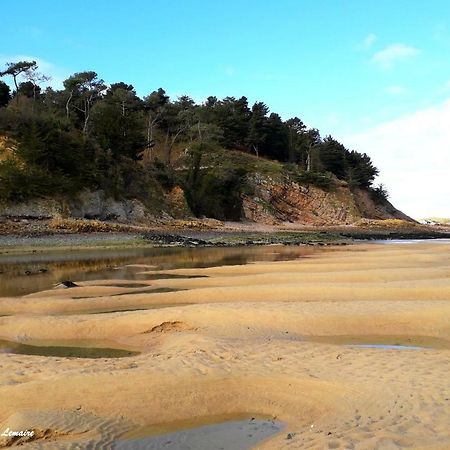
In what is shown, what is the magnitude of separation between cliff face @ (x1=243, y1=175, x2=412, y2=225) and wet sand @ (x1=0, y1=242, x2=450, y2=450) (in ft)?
197

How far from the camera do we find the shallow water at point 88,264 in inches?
740

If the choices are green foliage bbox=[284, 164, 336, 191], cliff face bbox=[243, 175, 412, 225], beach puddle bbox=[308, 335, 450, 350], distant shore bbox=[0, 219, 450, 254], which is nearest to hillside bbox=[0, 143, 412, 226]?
cliff face bbox=[243, 175, 412, 225]

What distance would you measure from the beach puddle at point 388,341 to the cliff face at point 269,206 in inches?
1480

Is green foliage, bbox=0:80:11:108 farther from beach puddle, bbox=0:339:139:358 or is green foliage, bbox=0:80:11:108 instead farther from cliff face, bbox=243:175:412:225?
beach puddle, bbox=0:339:139:358

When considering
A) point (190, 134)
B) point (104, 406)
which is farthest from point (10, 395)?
point (190, 134)

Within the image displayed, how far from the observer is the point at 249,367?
24.3 ft

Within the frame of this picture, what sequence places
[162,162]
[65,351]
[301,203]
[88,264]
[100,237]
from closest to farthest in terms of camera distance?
[65,351] → [88,264] → [100,237] → [162,162] → [301,203]

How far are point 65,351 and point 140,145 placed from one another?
55.3 meters

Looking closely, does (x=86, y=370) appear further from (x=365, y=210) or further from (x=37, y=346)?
(x=365, y=210)

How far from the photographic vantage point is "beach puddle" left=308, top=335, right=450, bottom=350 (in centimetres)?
905

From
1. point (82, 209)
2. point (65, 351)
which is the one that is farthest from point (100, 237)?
point (65, 351)

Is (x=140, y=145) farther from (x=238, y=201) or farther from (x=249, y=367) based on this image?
(x=249, y=367)

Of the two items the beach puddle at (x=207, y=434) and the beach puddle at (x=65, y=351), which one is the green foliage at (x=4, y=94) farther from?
the beach puddle at (x=207, y=434)

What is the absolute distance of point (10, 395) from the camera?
6113 mm
